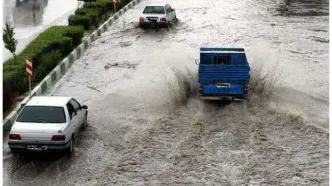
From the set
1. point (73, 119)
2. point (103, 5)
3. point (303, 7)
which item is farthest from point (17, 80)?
point (303, 7)

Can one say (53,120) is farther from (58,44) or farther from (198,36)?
(198,36)

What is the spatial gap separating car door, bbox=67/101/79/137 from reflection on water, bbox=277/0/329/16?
79.9 ft

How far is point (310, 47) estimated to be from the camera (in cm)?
2495

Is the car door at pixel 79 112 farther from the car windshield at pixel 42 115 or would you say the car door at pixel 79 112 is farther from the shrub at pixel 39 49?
the shrub at pixel 39 49

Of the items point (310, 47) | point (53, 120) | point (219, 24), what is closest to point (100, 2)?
point (219, 24)

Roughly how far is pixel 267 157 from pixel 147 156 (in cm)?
278

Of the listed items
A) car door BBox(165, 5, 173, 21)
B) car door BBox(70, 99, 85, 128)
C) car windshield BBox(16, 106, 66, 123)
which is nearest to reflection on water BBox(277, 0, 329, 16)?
car door BBox(165, 5, 173, 21)

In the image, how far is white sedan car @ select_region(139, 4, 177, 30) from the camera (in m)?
29.9

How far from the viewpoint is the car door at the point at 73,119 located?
1295 cm

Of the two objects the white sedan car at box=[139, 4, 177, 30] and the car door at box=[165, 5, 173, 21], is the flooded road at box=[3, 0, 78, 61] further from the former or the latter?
the car door at box=[165, 5, 173, 21]

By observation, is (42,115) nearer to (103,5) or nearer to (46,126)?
(46,126)

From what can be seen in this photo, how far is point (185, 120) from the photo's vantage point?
15359mm

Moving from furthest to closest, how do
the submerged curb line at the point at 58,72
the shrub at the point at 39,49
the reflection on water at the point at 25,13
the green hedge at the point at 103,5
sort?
the green hedge at the point at 103,5, the reflection on water at the point at 25,13, the shrub at the point at 39,49, the submerged curb line at the point at 58,72

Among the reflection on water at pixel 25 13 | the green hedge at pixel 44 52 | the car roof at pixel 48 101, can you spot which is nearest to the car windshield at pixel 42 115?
the car roof at pixel 48 101
